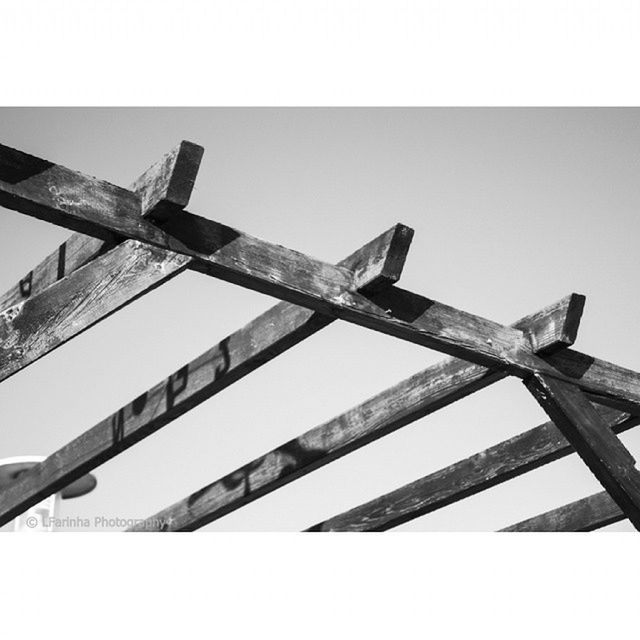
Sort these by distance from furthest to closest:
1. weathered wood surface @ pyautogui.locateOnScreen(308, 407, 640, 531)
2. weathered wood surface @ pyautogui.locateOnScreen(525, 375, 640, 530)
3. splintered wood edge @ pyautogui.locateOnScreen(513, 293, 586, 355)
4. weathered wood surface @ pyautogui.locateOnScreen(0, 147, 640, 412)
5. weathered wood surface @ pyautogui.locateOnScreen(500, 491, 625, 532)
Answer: weathered wood surface @ pyautogui.locateOnScreen(500, 491, 625, 532)
weathered wood surface @ pyautogui.locateOnScreen(308, 407, 640, 531)
splintered wood edge @ pyautogui.locateOnScreen(513, 293, 586, 355)
weathered wood surface @ pyautogui.locateOnScreen(525, 375, 640, 530)
weathered wood surface @ pyautogui.locateOnScreen(0, 147, 640, 412)

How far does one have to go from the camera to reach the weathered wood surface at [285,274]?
2.65 m

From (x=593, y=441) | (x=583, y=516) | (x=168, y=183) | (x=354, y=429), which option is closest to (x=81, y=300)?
(x=168, y=183)

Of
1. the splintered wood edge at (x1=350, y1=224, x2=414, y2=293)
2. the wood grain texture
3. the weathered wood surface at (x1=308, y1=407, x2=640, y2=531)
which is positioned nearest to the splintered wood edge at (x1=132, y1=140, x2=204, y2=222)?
the wood grain texture

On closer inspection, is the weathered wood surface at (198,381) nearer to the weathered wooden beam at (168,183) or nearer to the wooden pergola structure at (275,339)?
the wooden pergola structure at (275,339)

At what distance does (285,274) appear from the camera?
3076 millimetres

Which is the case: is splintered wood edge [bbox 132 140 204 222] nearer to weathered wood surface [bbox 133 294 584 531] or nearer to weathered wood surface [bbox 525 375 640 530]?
weathered wood surface [bbox 133 294 584 531]

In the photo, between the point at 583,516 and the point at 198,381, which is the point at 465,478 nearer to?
the point at 583,516

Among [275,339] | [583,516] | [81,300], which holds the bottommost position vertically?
[583,516]

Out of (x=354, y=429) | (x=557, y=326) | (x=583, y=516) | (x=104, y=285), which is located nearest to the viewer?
(x=104, y=285)

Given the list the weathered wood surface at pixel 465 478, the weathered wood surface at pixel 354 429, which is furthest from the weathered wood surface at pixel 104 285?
the weathered wood surface at pixel 465 478

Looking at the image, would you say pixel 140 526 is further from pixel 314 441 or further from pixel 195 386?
pixel 195 386

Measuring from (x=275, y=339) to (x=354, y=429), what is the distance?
1.03 m

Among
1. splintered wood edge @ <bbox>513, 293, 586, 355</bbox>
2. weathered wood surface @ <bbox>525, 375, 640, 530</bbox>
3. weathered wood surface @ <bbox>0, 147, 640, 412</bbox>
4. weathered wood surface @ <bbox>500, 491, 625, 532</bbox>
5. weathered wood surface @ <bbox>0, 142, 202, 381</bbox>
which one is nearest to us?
weathered wood surface @ <bbox>0, 147, 640, 412</bbox>

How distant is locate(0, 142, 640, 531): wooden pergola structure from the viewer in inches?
110
